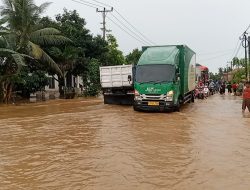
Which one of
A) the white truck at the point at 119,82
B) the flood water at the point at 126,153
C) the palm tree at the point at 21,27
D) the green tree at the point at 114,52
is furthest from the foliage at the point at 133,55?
the flood water at the point at 126,153

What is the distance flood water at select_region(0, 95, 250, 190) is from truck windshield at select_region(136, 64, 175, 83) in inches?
90.2

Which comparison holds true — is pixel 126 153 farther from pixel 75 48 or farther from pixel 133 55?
pixel 133 55

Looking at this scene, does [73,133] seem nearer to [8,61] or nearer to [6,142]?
[6,142]

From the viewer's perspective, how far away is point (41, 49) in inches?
1064

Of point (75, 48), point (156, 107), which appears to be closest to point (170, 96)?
point (156, 107)

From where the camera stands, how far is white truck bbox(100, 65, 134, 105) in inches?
893

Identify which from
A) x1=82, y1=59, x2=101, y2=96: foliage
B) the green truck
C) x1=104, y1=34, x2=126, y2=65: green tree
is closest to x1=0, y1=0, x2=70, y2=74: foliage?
x1=82, y1=59, x2=101, y2=96: foliage

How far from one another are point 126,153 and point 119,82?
12907 millimetres

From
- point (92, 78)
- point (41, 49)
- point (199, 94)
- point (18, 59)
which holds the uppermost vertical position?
point (41, 49)

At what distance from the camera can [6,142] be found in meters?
11.8

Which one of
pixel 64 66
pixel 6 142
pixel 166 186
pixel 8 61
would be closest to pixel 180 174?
pixel 166 186

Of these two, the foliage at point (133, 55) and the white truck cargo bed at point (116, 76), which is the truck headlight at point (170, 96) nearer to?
the white truck cargo bed at point (116, 76)

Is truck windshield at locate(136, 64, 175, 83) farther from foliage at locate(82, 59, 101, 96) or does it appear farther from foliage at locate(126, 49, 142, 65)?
foliage at locate(126, 49, 142, 65)

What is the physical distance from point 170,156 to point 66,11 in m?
28.1
